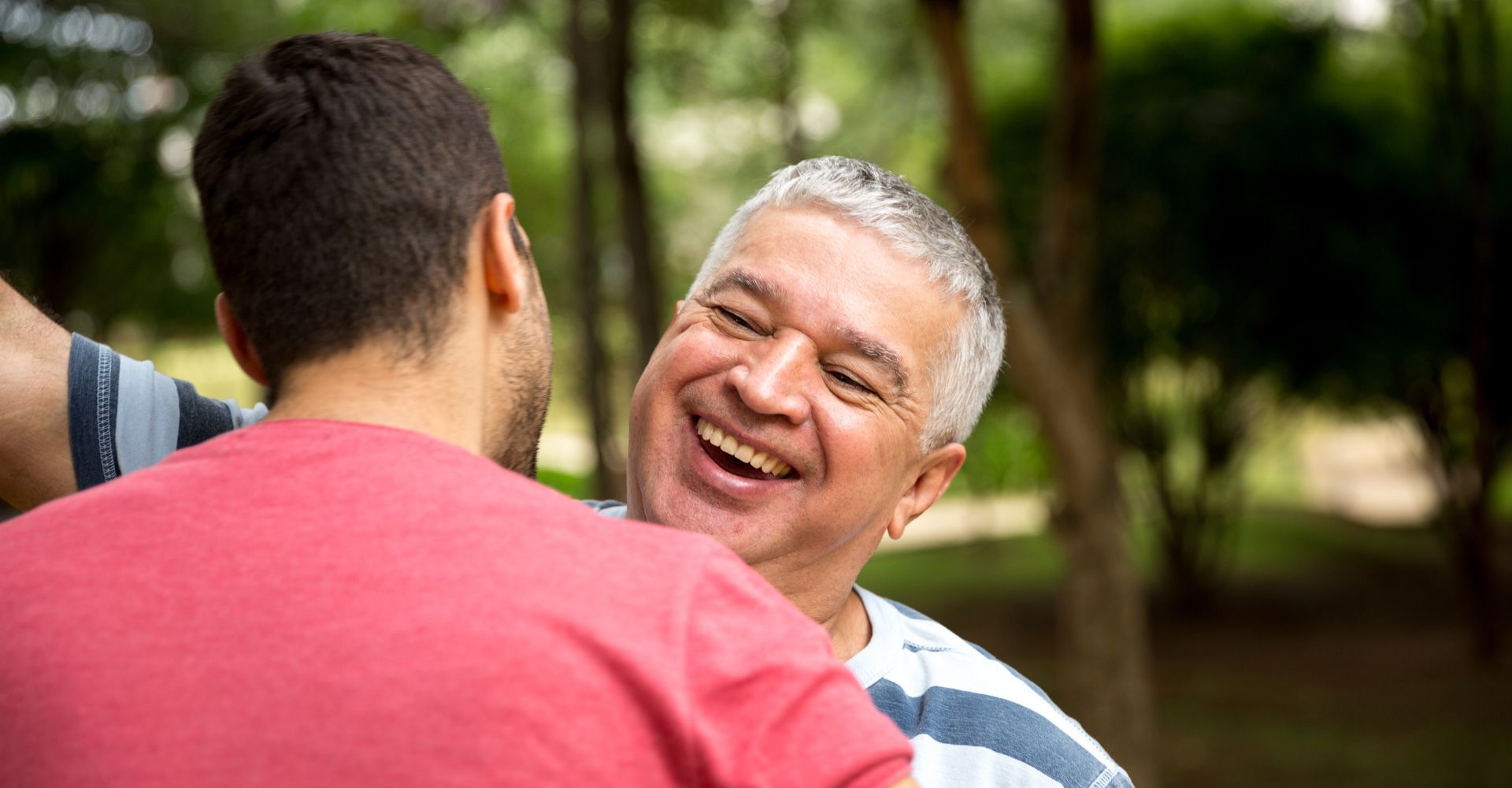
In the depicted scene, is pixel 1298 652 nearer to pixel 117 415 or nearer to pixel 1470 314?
pixel 1470 314

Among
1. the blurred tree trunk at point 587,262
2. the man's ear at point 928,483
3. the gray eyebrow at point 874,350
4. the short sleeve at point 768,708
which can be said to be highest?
the gray eyebrow at point 874,350

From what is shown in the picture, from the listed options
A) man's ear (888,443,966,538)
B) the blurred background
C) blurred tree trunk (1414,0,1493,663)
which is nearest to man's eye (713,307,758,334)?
man's ear (888,443,966,538)

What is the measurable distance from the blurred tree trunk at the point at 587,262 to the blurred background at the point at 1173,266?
4 centimetres

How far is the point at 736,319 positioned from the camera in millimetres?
2102

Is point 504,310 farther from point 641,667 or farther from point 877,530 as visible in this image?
point 877,530

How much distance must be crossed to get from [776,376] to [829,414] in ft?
0.33

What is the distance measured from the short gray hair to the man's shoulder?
0.36 m

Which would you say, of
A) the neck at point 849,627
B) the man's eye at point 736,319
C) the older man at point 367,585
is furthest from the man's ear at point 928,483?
the older man at point 367,585

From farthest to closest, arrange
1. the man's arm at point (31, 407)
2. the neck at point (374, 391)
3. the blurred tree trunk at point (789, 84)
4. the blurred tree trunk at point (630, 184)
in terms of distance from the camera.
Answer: the blurred tree trunk at point (789, 84), the blurred tree trunk at point (630, 184), the man's arm at point (31, 407), the neck at point (374, 391)

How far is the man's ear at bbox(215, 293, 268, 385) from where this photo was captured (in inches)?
54.4

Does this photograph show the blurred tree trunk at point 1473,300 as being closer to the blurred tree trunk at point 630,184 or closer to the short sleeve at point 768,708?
the blurred tree trunk at point 630,184

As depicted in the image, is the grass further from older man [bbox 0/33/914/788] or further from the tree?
older man [bbox 0/33/914/788]

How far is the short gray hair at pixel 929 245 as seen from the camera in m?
2.09

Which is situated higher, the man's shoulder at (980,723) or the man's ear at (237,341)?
the man's ear at (237,341)
